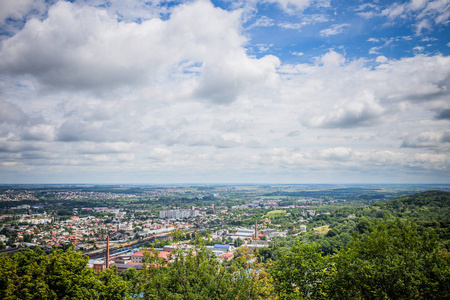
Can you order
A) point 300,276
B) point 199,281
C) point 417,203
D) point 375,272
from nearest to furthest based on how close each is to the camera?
point 199,281
point 375,272
point 300,276
point 417,203

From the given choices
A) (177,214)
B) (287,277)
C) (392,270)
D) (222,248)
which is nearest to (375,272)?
(392,270)

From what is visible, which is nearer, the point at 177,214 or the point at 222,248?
the point at 222,248

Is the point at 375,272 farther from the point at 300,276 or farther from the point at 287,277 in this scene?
the point at 287,277

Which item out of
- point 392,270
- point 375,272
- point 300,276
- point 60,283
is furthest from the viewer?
point 60,283

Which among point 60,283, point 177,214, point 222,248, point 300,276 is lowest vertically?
point 177,214

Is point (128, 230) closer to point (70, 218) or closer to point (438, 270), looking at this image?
point (70, 218)

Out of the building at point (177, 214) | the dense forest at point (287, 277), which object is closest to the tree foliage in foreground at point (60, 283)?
the dense forest at point (287, 277)

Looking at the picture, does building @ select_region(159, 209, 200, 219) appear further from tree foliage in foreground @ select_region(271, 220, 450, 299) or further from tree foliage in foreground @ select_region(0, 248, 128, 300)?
tree foliage in foreground @ select_region(271, 220, 450, 299)

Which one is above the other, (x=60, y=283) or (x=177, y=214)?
(x=60, y=283)

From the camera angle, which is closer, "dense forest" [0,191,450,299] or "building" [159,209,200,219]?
"dense forest" [0,191,450,299]

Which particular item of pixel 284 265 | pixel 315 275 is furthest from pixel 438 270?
pixel 284 265

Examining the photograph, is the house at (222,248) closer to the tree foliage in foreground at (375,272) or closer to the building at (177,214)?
the tree foliage in foreground at (375,272)

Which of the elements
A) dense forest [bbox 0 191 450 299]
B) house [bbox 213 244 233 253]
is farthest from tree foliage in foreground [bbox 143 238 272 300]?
house [bbox 213 244 233 253]
